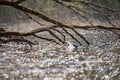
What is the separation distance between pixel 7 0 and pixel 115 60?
22.4 feet

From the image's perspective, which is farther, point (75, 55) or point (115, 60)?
point (75, 55)

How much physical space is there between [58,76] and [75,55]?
19.0 ft

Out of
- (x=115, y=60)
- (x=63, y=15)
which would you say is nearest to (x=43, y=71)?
(x=115, y=60)

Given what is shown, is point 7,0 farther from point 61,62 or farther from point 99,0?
point 99,0

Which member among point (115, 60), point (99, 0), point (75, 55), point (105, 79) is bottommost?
point (99, 0)

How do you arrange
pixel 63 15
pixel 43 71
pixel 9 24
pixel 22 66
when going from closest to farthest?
pixel 43 71
pixel 22 66
pixel 9 24
pixel 63 15

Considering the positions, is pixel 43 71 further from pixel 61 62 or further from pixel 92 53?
pixel 92 53

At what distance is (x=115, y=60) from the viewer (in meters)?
16.2

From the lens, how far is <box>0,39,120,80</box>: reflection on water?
1288 centimetres

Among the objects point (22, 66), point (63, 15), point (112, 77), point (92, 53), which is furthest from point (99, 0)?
point (112, 77)

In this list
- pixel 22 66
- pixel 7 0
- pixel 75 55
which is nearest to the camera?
pixel 7 0

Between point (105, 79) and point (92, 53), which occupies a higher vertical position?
point (105, 79)

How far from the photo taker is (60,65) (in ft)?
51.0

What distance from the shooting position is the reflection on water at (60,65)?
1288 cm
